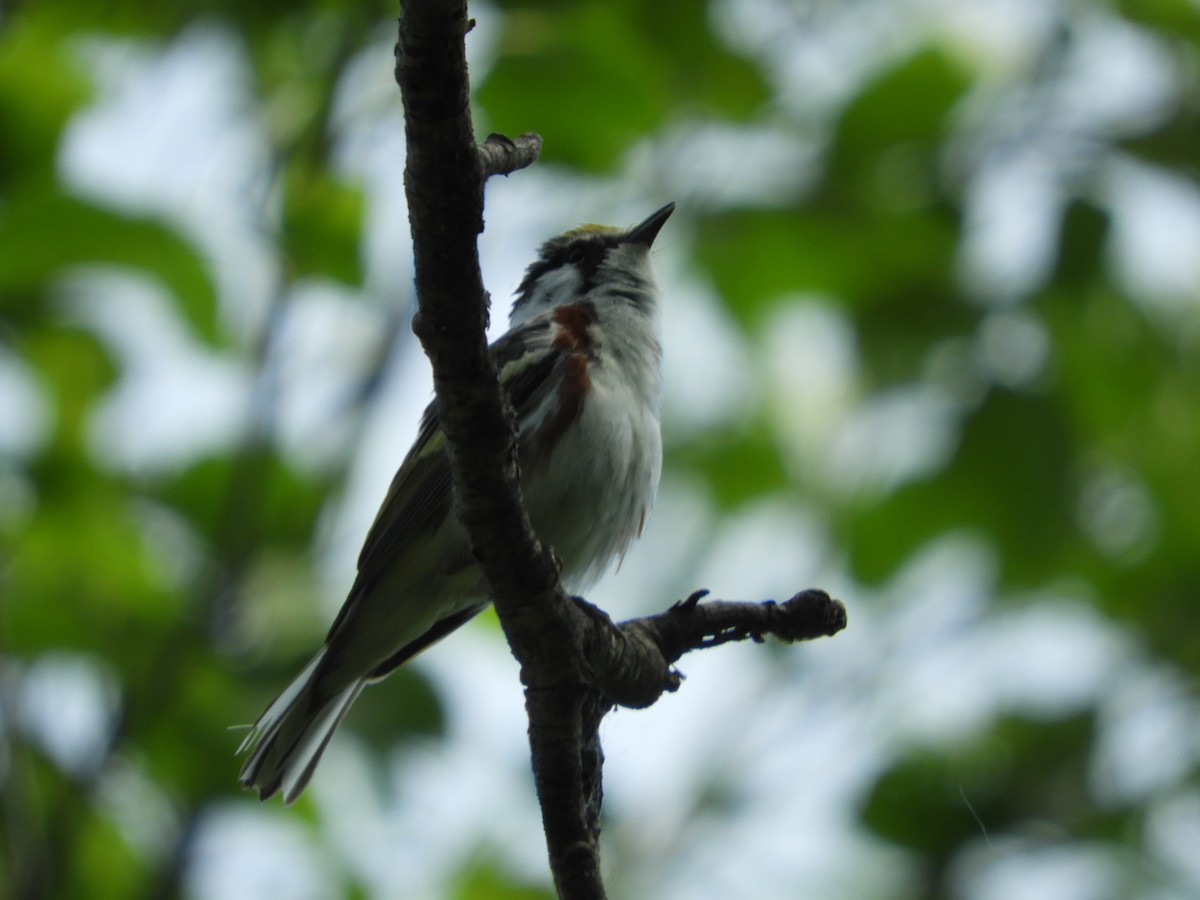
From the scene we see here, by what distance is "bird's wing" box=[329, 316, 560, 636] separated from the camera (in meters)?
3.98

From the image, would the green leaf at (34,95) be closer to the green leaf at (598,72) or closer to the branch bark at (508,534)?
the green leaf at (598,72)

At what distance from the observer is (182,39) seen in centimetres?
464

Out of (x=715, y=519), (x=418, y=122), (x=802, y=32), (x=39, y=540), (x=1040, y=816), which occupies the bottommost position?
(x=418, y=122)

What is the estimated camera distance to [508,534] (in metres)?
2.45

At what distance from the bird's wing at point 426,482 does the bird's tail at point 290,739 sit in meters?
0.27

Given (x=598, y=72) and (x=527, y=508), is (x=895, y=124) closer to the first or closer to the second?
(x=598, y=72)

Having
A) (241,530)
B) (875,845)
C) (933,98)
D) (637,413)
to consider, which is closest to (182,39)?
(241,530)

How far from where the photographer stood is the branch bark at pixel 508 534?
1.95m

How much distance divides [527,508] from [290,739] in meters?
1.05

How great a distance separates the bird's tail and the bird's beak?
192 cm

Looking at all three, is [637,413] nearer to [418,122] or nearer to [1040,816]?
[1040,816]

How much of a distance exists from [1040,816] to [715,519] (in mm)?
1608

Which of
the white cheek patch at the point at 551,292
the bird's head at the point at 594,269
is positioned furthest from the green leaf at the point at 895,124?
the white cheek patch at the point at 551,292

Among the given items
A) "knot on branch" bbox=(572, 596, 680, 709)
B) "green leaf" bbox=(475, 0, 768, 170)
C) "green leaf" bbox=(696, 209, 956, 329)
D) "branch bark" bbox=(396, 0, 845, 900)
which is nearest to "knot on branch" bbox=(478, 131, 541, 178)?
"branch bark" bbox=(396, 0, 845, 900)
